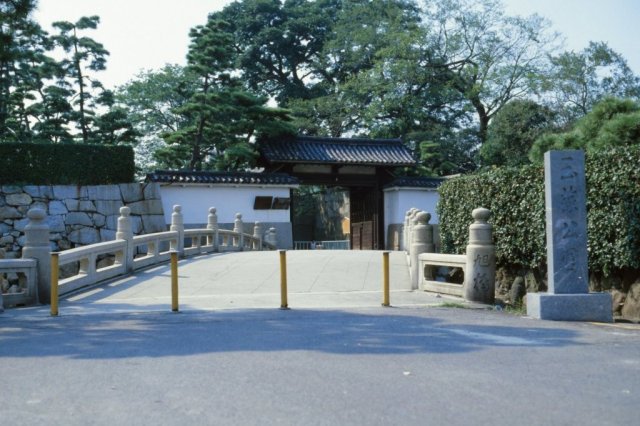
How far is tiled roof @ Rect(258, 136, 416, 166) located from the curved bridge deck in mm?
12233

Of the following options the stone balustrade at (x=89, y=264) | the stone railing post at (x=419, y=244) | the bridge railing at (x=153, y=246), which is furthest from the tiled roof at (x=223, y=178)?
the stone railing post at (x=419, y=244)

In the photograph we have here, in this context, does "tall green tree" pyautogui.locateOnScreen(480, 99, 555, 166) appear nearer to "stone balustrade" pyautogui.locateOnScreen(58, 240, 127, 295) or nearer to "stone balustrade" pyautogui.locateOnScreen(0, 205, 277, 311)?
"stone balustrade" pyautogui.locateOnScreen(0, 205, 277, 311)

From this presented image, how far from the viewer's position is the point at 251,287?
Answer: 13.6m

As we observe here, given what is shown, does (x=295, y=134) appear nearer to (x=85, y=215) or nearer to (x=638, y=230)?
(x=85, y=215)

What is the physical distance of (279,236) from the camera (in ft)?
99.9

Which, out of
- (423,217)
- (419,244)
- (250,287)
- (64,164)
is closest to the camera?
(419,244)

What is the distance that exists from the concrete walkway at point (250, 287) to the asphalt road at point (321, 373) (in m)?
2.23

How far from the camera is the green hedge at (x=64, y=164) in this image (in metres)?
25.5

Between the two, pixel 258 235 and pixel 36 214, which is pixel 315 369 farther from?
pixel 258 235

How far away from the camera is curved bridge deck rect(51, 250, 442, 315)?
10.9 metres

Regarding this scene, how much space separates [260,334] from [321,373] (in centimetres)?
230

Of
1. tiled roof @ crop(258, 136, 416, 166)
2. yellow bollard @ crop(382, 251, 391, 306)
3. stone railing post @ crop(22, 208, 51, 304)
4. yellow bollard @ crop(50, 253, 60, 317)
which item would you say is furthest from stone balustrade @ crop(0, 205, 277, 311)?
A: tiled roof @ crop(258, 136, 416, 166)

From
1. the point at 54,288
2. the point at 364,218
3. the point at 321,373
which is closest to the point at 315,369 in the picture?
the point at 321,373

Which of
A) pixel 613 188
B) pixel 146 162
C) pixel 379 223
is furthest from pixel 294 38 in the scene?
pixel 613 188
